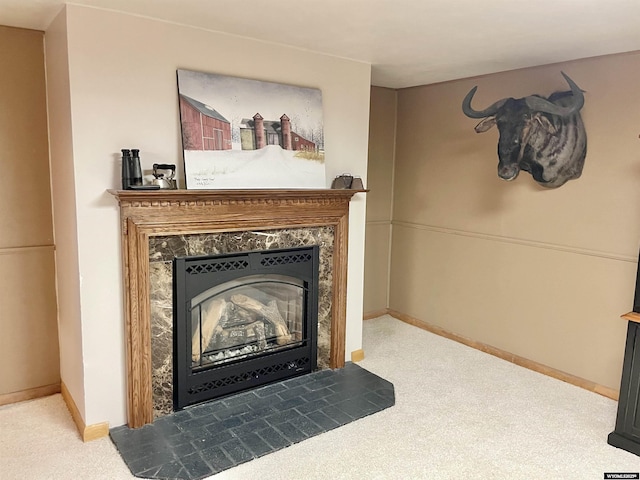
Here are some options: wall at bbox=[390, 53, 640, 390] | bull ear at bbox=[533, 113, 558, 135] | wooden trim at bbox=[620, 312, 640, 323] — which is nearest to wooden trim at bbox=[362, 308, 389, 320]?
wall at bbox=[390, 53, 640, 390]

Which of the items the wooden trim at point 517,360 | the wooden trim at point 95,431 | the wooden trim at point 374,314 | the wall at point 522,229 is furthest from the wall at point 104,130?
the wooden trim at point 517,360

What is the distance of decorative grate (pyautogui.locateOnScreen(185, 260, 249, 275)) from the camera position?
2973 mm

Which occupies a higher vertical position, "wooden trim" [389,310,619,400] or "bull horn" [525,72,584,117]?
"bull horn" [525,72,584,117]

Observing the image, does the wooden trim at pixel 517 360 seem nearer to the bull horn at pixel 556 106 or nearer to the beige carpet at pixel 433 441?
the beige carpet at pixel 433 441

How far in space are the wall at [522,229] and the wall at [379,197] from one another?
94 millimetres

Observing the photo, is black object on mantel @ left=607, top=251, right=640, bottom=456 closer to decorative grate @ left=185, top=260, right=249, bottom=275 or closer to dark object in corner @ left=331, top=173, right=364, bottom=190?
dark object in corner @ left=331, top=173, right=364, bottom=190

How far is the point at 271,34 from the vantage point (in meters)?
2.96

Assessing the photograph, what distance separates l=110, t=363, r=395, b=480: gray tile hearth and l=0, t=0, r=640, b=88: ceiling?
2303 millimetres

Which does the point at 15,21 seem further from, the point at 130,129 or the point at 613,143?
the point at 613,143

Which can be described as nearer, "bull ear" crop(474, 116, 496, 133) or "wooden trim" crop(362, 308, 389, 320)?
"bull ear" crop(474, 116, 496, 133)

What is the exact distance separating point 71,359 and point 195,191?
1.34m

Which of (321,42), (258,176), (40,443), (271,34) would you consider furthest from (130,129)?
(40,443)

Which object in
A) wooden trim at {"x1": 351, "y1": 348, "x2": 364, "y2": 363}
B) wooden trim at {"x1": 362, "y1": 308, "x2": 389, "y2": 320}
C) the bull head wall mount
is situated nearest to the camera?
the bull head wall mount

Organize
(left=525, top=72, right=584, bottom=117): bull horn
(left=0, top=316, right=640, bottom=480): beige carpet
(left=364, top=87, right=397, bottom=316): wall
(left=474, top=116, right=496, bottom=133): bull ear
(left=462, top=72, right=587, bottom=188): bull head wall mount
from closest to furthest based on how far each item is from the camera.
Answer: (left=0, top=316, right=640, bottom=480): beige carpet, (left=525, top=72, right=584, bottom=117): bull horn, (left=462, top=72, right=587, bottom=188): bull head wall mount, (left=474, top=116, right=496, bottom=133): bull ear, (left=364, top=87, right=397, bottom=316): wall
